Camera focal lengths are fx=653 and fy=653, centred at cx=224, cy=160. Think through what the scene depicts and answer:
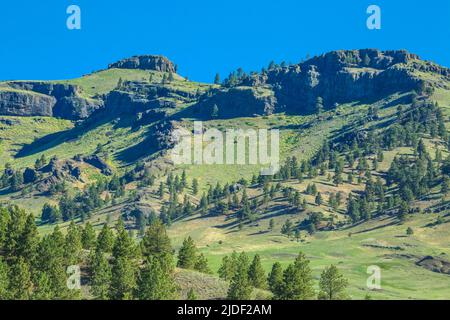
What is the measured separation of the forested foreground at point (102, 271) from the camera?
8969 cm

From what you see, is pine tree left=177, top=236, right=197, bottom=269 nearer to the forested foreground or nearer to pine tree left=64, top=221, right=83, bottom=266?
the forested foreground

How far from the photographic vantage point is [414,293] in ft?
543

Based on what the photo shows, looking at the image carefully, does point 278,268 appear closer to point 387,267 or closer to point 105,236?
point 105,236

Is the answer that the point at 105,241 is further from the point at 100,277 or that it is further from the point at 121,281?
the point at 121,281

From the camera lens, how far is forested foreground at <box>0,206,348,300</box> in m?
89.7

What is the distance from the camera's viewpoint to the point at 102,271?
98.4 meters

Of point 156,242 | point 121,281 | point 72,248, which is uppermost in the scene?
point 156,242

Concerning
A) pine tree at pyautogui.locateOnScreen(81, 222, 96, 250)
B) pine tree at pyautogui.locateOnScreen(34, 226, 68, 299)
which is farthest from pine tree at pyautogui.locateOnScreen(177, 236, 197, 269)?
pine tree at pyautogui.locateOnScreen(34, 226, 68, 299)

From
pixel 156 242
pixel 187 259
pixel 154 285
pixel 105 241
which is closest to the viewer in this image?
pixel 154 285

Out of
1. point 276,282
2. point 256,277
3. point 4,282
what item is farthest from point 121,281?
point 256,277

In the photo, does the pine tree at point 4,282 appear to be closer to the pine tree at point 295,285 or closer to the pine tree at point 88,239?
the pine tree at point 88,239

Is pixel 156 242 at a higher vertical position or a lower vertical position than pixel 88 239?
lower
